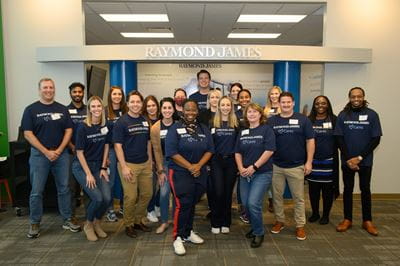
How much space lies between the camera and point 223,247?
11.0 ft

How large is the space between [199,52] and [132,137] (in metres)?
1.60

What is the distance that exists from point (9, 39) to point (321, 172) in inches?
167

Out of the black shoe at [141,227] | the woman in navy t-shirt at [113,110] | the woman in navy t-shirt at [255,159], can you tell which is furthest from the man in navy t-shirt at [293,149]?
the woman in navy t-shirt at [113,110]

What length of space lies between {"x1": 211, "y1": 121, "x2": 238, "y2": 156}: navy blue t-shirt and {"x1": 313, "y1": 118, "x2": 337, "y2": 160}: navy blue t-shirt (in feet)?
3.22

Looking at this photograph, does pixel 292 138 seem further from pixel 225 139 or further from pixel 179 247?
pixel 179 247

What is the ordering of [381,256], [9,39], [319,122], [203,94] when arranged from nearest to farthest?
1. [381,256]
2. [319,122]
3. [203,94]
4. [9,39]

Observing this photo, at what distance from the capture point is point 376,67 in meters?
4.94

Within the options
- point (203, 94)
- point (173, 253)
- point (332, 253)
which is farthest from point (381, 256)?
point (203, 94)

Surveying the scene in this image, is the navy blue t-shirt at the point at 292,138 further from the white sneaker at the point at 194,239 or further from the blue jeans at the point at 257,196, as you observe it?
the white sneaker at the point at 194,239

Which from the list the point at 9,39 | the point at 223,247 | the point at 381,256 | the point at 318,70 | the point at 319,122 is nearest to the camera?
the point at 381,256

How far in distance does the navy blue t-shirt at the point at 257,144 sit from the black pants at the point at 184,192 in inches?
17.0

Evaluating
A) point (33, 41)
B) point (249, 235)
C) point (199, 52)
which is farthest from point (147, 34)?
point (249, 235)

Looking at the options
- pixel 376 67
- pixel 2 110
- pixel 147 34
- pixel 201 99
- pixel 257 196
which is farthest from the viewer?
pixel 147 34

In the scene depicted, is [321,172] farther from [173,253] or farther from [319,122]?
[173,253]
